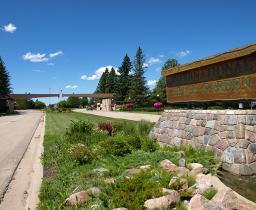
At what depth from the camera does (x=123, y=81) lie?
89812mm

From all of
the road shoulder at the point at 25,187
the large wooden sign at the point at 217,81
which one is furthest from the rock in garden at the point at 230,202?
the large wooden sign at the point at 217,81

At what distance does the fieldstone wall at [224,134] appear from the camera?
837cm

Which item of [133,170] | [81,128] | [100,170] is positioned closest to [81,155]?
[100,170]

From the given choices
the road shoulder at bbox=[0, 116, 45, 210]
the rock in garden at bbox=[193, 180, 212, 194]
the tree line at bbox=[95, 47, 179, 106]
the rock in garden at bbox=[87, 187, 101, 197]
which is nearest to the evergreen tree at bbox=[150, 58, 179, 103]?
the tree line at bbox=[95, 47, 179, 106]

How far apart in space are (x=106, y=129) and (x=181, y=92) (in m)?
4.62

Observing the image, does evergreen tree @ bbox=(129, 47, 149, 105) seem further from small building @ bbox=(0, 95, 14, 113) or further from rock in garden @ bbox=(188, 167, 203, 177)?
rock in garden @ bbox=(188, 167, 203, 177)

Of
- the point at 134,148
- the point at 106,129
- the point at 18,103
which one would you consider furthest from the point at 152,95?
the point at 134,148

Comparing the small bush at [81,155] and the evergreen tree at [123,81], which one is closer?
the small bush at [81,155]

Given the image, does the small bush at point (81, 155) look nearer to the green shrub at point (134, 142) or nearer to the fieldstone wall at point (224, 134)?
the green shrub at point (134, 142)

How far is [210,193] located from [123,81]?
276 ft

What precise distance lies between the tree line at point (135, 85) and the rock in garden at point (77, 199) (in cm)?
5932

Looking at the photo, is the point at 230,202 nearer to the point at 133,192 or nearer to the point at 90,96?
the point at 133,192

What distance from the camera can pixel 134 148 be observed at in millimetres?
10789

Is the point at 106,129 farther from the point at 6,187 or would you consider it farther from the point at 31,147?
the point at 6,187
